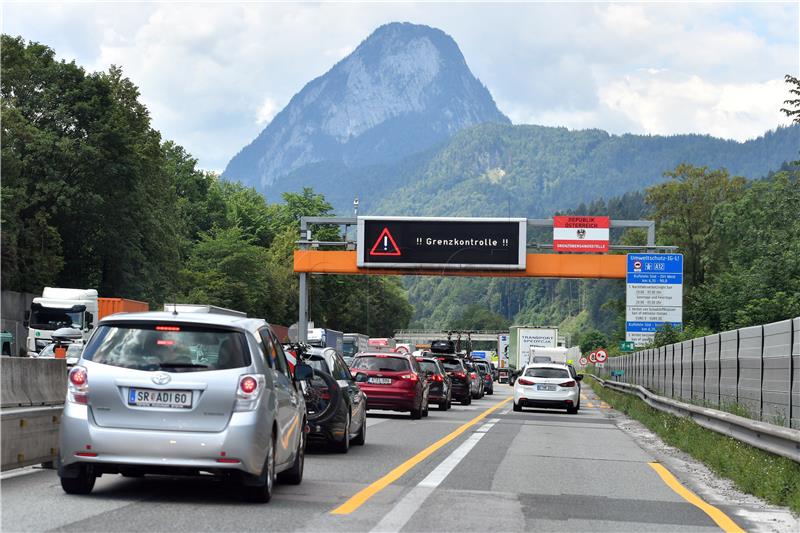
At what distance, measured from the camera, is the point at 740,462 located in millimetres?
15039

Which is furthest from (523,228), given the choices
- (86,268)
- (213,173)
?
(213,173)

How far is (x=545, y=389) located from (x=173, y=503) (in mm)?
26072

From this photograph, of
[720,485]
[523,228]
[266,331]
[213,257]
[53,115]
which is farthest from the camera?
[213,257]

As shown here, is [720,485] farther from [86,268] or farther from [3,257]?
[86,268]

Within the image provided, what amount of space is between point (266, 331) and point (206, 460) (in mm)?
1741

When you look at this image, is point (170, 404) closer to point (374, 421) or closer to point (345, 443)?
point (345, 443)

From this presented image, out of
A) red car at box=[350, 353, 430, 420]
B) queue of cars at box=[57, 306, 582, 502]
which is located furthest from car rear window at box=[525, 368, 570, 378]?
queue of cars at box=[57, 306, 582, 502]

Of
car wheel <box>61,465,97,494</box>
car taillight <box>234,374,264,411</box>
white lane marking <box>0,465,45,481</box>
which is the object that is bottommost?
white lane marking <box>0,465,45,481</box>

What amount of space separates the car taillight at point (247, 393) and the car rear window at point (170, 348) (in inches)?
6.5

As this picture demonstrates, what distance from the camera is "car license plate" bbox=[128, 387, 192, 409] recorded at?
405 inches

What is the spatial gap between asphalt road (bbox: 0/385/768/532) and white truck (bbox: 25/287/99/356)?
2923 cm

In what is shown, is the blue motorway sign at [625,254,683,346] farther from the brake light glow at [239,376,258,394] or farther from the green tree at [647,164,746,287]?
the green tree at [647,164,746,287]

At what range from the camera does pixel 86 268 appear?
2778 inches

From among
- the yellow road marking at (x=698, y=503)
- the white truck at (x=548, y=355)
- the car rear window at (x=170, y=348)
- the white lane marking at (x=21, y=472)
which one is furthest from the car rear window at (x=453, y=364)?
the car rear window at (x=170, y=348)
